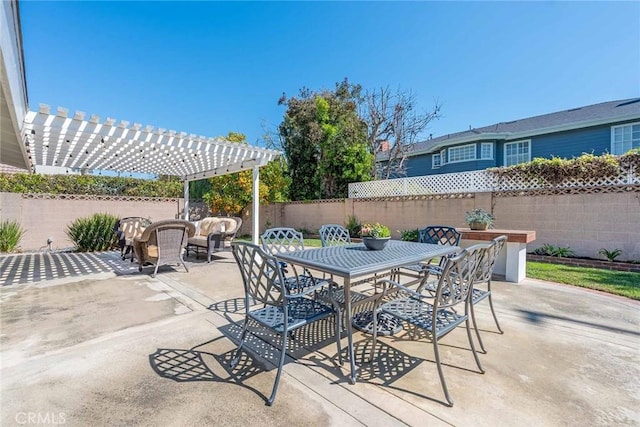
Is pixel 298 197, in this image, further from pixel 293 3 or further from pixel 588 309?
pixel 588 309

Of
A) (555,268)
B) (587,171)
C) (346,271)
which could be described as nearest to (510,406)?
(346,271)

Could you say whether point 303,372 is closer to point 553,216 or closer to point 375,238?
point 375,238

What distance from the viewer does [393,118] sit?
1420 centimetres

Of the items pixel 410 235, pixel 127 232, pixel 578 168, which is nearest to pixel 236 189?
pixel 127 232

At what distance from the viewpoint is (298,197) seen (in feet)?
47.0

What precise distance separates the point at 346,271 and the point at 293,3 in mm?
8911

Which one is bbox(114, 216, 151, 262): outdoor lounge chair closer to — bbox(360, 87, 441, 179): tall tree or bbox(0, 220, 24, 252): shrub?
bbox(0, 220, 24, 252): shrub

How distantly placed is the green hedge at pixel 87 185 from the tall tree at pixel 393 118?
9534 mm

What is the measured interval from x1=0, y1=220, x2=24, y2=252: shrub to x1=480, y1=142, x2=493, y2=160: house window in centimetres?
1822

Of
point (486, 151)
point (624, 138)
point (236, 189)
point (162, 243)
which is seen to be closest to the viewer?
point (162, 243)

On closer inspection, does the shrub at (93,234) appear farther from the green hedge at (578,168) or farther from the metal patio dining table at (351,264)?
the green hedge at (578,168)

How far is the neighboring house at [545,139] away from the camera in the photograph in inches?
427

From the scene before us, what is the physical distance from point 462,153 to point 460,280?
14.7 metres

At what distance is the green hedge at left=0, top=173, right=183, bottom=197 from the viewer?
8727 millimetres
